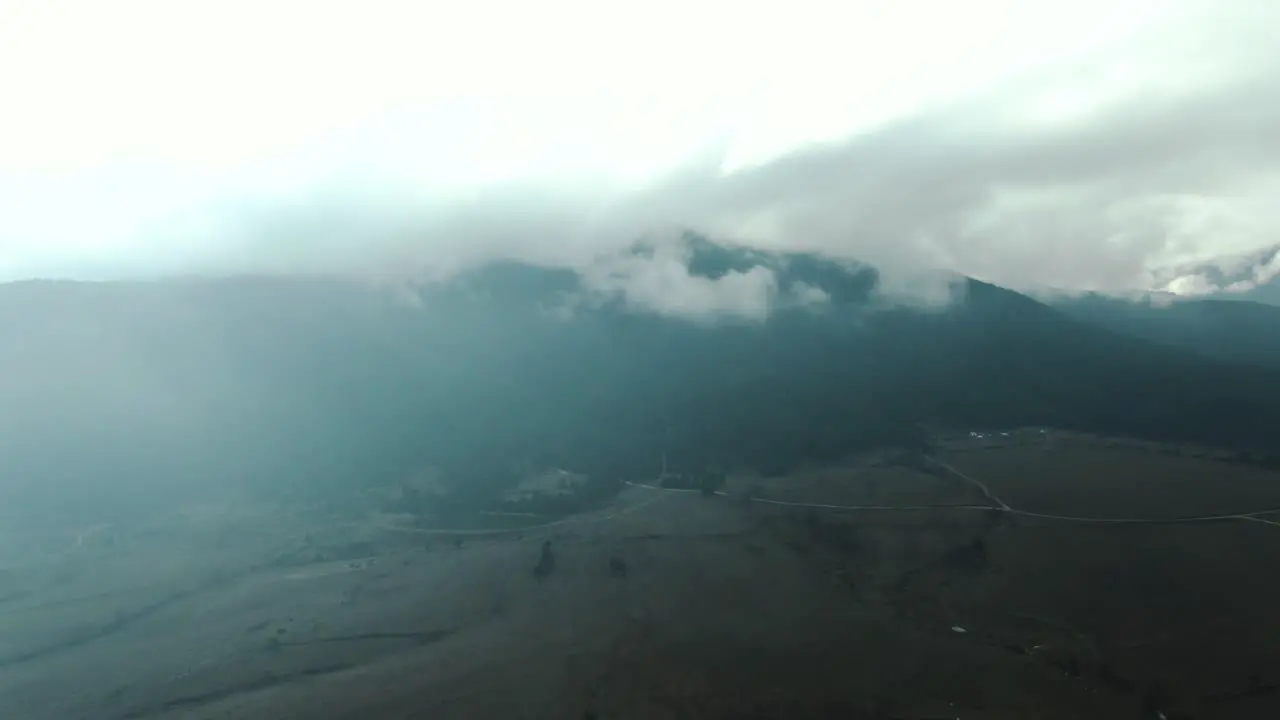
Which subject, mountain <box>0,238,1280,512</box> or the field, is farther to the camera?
mountain <box>0,238,1280,512</box>

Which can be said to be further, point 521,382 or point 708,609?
point 521,382

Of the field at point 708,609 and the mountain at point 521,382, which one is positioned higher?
the mountain at point 521,382

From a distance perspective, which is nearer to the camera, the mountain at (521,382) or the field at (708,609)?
the field at (708,609)

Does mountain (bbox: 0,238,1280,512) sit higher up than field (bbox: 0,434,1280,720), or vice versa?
mountain (bbox: 0,238,1280,512)

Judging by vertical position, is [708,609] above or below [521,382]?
below
